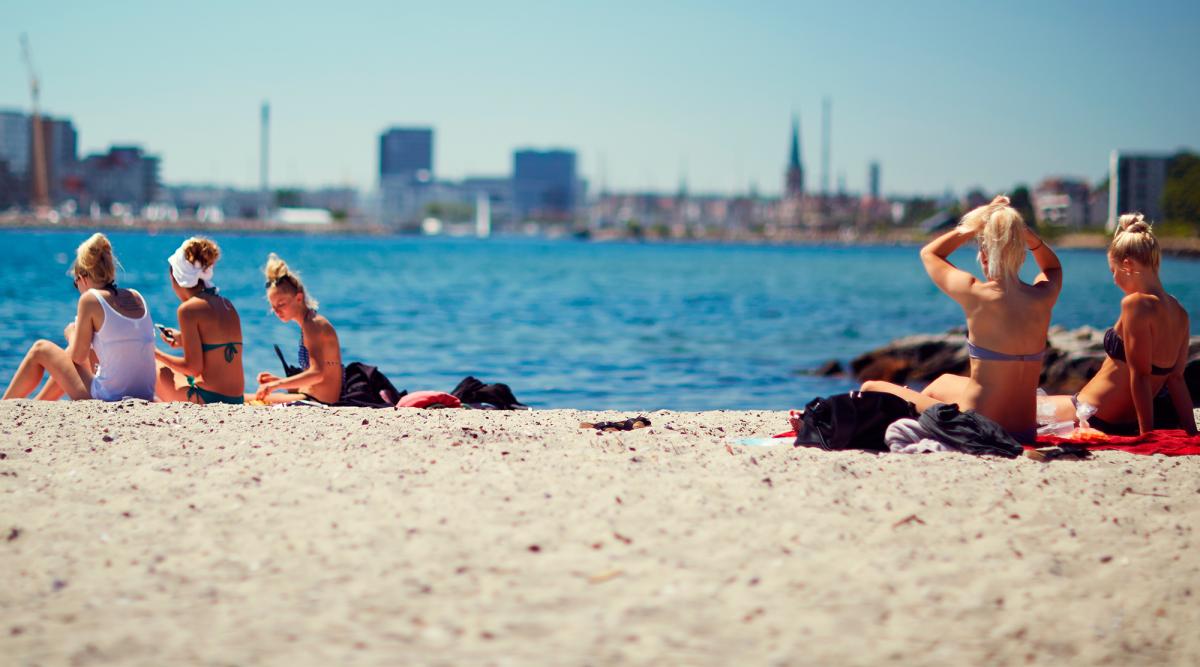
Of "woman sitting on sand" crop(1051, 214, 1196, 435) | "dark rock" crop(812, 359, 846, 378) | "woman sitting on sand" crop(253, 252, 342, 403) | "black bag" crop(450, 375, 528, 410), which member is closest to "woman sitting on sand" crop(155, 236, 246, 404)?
"woman sitting on sand" crop(253, 252, 342, 403)

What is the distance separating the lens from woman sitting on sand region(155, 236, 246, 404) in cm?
722

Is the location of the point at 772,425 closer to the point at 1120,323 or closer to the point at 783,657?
the point at 1120,323

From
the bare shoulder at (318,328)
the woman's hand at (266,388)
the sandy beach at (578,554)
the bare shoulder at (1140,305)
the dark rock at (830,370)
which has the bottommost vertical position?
the dark rock at (830,370)

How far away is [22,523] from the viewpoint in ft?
14.3

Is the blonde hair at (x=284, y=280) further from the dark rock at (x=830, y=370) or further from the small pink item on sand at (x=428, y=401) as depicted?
the dark rock at (x=830, y=370)

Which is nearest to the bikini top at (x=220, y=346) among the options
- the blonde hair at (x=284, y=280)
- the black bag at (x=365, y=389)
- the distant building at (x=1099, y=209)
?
the blonde hair at (x=284, y=280)

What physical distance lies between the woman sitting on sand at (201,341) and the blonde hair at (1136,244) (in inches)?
210

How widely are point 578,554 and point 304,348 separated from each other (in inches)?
159

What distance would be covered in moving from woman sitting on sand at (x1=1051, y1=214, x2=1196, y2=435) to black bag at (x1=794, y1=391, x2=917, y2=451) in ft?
4.19

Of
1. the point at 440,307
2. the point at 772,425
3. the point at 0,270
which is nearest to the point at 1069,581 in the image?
the point at 772,425

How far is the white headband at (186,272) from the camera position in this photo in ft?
23.6

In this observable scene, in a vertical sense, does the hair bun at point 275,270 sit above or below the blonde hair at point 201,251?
below

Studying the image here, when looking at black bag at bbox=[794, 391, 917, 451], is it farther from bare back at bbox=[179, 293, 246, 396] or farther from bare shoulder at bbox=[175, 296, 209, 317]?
bare shoulder at bbox=[175, 296, 209, 317]

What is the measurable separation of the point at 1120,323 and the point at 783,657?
→ 12.6 feet
